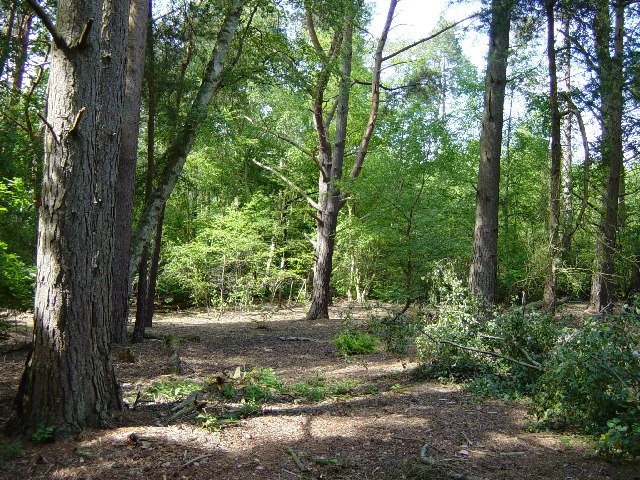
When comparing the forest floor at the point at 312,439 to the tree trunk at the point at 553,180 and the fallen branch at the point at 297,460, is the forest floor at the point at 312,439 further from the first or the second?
the tree trunk at the point at 553,180

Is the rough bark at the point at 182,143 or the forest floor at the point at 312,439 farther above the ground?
the rough bark at the point at 182,143

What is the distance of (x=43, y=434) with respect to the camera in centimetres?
345

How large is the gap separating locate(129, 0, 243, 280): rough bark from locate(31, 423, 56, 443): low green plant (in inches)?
205

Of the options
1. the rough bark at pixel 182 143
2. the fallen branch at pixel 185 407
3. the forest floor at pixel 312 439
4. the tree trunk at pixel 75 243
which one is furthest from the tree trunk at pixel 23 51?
the fallen branch at pixel 185 407

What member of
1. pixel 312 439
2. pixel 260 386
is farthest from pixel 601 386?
pixel 260 386

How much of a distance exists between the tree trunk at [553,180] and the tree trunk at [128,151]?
25.6 feet

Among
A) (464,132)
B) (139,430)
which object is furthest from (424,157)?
(139,430)

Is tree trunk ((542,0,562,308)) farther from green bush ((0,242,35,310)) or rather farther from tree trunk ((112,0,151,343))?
green bush ((0,242,35,310))

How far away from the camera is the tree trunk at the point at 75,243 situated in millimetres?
3611

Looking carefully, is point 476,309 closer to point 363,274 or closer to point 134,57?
point 134,57

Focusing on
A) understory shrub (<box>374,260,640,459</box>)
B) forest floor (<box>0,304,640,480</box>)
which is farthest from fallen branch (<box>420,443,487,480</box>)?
understory shrub (<box>374,260,640,459</box>)

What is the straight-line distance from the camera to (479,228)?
27.8 feet

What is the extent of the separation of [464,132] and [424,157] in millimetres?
10509

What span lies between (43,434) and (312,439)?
2.01m
